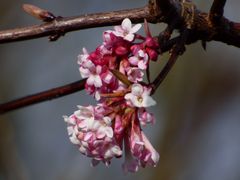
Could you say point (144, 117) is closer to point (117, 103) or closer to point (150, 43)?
point (117, 103)

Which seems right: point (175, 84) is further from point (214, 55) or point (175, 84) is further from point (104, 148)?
point (104, 148)

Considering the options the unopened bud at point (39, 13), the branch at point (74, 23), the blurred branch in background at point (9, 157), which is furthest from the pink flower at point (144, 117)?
the blurred branch in background at point (9, 157)

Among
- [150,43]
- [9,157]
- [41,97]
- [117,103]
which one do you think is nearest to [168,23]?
[150,43]

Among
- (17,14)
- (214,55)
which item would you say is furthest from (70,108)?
(214,55)

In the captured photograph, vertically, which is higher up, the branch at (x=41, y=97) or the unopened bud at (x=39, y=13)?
the unopened bud at (x=39, y=13)

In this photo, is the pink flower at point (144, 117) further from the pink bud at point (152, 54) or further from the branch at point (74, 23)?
the branch at point (74, 23)

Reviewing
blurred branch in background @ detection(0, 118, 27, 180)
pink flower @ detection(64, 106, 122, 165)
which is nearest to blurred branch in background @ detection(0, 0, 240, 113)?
pink flower @ detection(64, 106, 122, 165)
